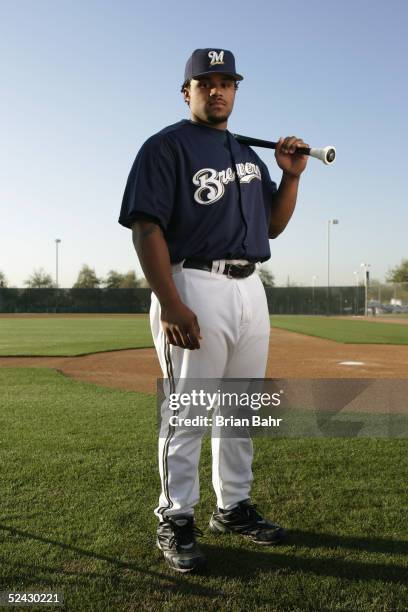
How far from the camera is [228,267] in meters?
2.71

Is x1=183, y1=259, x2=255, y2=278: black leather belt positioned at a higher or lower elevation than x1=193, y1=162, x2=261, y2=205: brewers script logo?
lower

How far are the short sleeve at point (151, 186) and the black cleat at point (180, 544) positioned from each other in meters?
1.34

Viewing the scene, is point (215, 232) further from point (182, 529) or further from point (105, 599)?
point (105, 599)

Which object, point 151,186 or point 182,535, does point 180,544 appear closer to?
point 182,535

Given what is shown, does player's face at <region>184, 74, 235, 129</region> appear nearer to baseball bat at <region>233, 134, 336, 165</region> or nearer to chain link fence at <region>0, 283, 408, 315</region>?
baseball bat at <region>233, 134, 336, 165</region>

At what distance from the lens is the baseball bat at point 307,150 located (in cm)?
284

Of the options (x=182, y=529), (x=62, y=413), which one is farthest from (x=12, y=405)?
(x=182, y=529)

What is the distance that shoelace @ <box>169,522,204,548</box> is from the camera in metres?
2.58

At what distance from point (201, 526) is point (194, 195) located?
5.56 ft

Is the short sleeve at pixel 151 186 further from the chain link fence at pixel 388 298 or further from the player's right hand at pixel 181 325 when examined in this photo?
the chain link fence at pixel 388 298

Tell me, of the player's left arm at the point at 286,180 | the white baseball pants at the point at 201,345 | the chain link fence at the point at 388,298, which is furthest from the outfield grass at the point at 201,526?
the chain link fence at the point at 388,298

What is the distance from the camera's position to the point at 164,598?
2268 millimetres

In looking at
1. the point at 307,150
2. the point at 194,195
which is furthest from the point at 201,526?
the point at 307,150

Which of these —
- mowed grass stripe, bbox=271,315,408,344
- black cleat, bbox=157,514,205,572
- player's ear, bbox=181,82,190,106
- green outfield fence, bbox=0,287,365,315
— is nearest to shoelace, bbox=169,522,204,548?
black cleat, bbox=157,514,205,572
